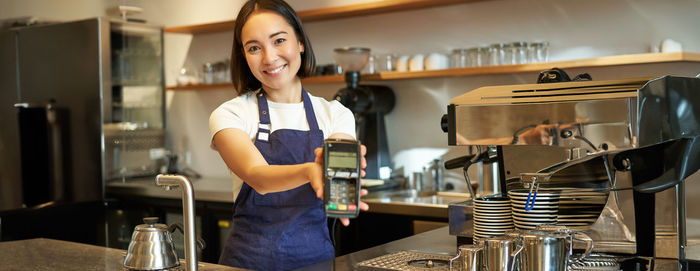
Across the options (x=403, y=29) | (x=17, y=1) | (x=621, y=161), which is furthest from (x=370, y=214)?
(x=17, y=1)

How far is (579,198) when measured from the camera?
1718 mm

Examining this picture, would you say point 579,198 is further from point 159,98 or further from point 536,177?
point 159,98

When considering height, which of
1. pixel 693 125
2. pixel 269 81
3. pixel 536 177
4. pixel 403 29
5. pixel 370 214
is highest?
pixel 403 29

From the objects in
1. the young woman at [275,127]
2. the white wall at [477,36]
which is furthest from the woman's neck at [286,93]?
the white wall at [477,36]

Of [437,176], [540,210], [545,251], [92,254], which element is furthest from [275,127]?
[437,176]

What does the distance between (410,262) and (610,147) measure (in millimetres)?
534

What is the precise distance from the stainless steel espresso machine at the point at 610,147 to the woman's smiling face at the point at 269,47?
0.43m

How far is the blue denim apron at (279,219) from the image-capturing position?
6.06 feet

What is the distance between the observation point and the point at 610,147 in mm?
1444

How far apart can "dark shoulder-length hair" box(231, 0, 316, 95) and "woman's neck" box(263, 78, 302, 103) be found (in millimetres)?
32

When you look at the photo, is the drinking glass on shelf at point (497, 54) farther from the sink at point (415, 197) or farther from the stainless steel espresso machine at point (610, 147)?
the stainless steel espresso machine at point (610, 147)

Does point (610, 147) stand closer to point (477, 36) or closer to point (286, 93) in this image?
point (286, 93)

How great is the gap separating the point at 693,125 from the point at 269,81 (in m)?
1.01

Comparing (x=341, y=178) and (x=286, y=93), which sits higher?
(x=286, y=93)
